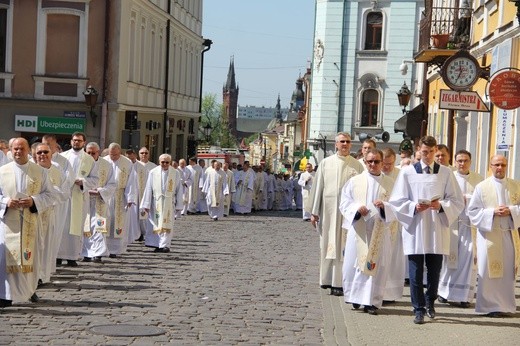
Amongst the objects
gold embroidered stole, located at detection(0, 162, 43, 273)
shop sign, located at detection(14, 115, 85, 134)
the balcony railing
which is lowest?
gold embroidered stole, located at detection(0, 162, 43, 273)

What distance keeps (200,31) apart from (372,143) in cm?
4522

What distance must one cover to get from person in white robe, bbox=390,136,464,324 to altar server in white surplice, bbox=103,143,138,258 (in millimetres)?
8279

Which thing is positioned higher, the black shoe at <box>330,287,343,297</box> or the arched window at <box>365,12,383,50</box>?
the arched window at <box>365,12,383,50</box>

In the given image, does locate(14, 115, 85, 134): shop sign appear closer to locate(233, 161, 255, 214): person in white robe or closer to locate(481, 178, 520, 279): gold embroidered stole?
locate(233, 161, 255, 214): person in white robe

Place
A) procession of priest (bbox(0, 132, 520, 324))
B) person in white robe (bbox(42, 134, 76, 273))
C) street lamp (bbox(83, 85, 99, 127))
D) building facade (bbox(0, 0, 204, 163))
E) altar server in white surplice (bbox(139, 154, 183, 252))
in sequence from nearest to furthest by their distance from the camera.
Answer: procession of priest (bbox(0, 132, 520, 324)) → person in white robe (bbox(42, 134, 76, 273)) → altar server in white surplice (bbox(139, 154, 183, 252)) → street lamp (bbox(83, 85, 99, 127)) → building facade (bbox(0, 0, 204, 163))

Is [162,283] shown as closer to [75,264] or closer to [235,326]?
[75,264]

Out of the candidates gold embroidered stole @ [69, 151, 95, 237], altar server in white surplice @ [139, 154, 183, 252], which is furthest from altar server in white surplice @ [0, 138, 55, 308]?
altar server in white surplice @ [139, 154, 183, 252]

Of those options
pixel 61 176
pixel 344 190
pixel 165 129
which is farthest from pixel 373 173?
pixel 165 129

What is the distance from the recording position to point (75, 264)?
18250mm

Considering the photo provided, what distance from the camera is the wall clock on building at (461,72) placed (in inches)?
819

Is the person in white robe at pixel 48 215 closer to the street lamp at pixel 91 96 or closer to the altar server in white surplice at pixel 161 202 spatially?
the altar server in white surplice at pixel 161 202

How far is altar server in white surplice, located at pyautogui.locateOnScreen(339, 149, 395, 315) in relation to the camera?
13.7 meters

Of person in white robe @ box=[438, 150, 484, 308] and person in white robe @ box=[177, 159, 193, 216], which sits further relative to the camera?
person in white robe @ box=[177, 159, 193, 216]

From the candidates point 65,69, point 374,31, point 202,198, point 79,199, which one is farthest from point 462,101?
point 374,31
